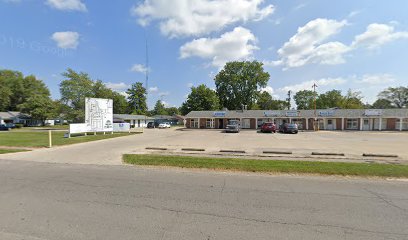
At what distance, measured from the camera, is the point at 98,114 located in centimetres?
2806

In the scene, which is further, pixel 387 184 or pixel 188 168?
pixel 188 168

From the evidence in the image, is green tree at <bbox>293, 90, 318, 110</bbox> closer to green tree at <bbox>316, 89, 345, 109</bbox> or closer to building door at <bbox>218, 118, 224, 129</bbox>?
green tree at <bbox>316, 89, 345, 109</bbox>

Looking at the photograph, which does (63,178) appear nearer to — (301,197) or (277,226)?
(277,226)

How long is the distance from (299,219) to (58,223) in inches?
175

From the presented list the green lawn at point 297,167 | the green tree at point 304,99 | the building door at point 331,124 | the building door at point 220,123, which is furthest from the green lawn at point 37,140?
the green tree at point 304,99

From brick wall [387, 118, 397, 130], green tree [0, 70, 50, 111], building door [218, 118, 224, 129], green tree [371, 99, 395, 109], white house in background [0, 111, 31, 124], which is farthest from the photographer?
green tree [371, 99, 395, 109]

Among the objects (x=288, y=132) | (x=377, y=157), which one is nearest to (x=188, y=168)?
(x=377, y=157)

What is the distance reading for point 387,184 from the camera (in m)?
6.55

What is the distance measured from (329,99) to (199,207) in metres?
84.2

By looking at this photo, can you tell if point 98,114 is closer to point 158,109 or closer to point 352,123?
point 352,123

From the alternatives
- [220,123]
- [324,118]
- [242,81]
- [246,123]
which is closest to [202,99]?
[242,81]

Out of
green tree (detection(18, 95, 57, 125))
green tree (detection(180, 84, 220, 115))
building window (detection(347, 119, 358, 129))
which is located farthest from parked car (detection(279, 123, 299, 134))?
green tree (detection(18, 95, 57, 125))

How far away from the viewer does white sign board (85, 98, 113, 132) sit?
1061 inches

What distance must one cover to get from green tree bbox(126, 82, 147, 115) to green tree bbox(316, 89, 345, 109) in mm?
64748
